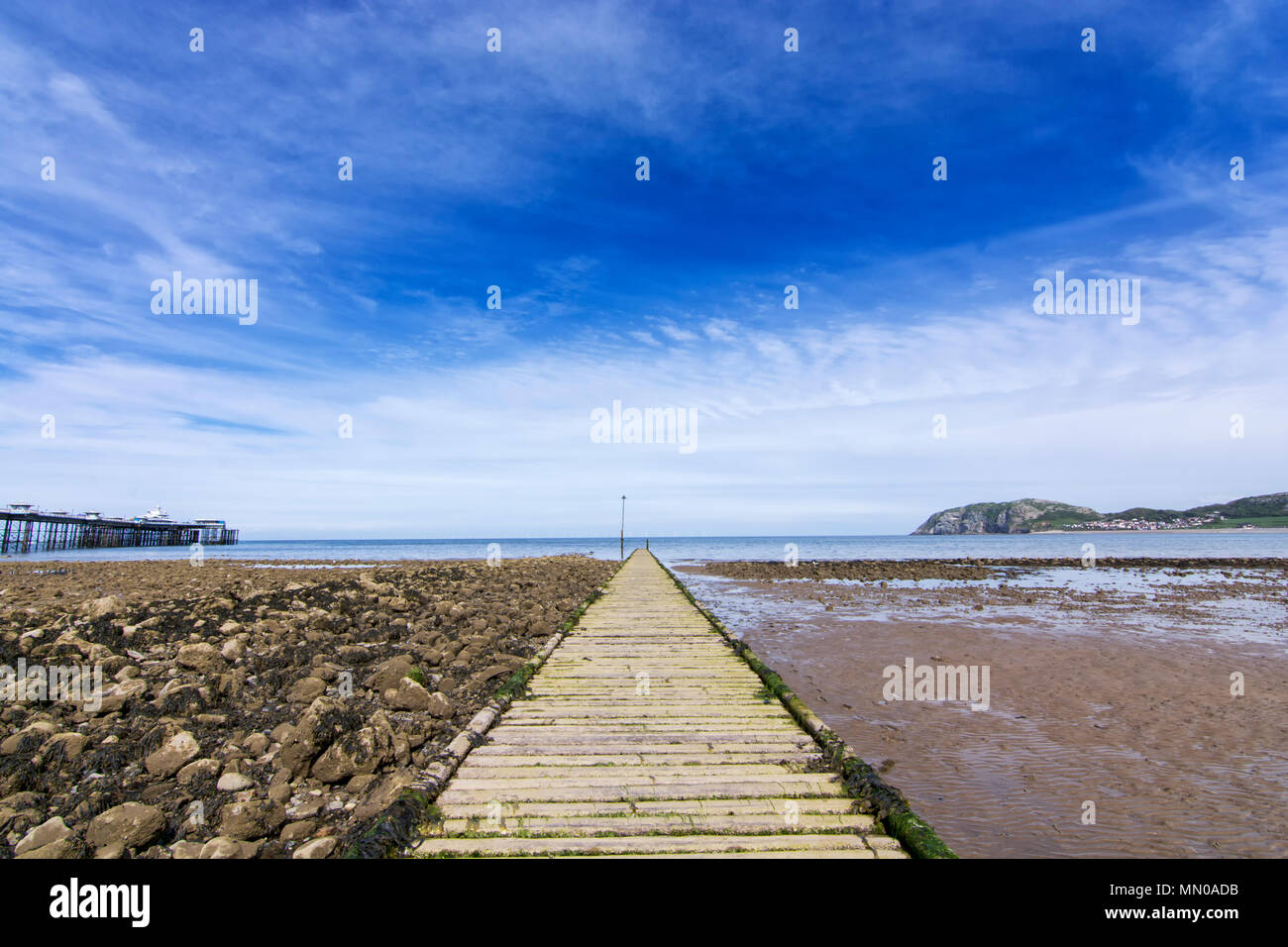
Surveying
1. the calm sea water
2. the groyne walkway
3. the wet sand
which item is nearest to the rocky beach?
the groyne walkway

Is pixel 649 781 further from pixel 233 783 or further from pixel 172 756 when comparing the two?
pixel 172 756

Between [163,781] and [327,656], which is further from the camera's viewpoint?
Answer: [327,656]

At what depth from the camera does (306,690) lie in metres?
8.41

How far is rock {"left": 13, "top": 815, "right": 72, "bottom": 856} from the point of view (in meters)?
4.58

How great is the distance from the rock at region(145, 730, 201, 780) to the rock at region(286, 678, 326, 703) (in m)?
1.93

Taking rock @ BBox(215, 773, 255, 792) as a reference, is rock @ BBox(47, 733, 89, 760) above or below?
above

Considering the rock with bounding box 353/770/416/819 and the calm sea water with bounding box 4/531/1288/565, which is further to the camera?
the calm sea water with bounding box 4/531/1288/565

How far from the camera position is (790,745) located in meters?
6.26

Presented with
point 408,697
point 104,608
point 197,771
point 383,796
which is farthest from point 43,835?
point 104,608

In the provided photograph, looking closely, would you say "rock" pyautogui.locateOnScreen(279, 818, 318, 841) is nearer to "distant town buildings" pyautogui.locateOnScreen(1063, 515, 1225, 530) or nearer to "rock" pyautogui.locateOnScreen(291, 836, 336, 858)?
"rock" pyautogui.locateOnScreen(291, 836, 336, 858)
